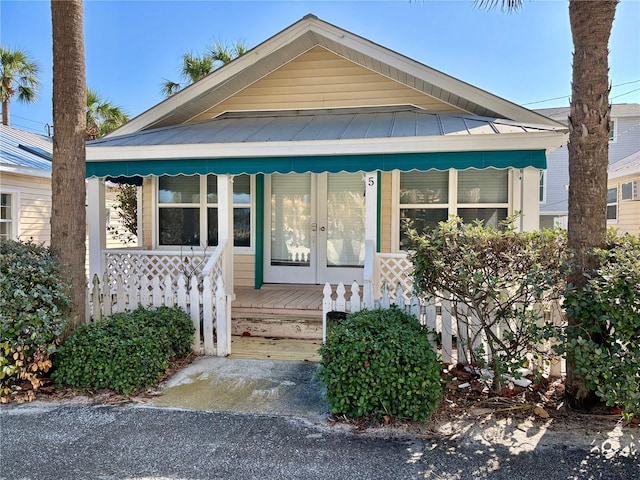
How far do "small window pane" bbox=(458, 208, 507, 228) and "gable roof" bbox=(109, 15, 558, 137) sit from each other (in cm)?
151

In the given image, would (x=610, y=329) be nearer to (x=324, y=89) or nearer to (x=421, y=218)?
(x=421, y=218)

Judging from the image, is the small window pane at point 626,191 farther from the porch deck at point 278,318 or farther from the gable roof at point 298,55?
the porch deck at point 278,318

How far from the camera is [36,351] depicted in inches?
167

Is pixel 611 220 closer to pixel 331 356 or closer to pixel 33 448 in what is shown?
pixel 331 356

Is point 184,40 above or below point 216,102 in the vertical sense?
above

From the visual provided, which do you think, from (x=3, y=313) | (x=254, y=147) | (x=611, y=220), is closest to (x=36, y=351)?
(x=3, y=313)

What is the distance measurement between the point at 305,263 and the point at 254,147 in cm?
293

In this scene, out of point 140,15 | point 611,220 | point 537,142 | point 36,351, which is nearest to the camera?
point 36,351

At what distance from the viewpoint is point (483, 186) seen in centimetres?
740

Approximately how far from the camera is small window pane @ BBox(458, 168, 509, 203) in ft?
24.1

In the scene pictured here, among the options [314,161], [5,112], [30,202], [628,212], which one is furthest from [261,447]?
[5,112]

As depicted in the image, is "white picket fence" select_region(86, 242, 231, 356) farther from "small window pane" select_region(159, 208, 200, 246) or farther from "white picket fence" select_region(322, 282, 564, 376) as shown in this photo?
"small window pane" select_region(159, 208, 200, 246)

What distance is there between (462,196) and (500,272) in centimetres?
386

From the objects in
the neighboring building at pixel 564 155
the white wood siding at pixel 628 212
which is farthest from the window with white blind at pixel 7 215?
the neighboring building at pixel 564 155
